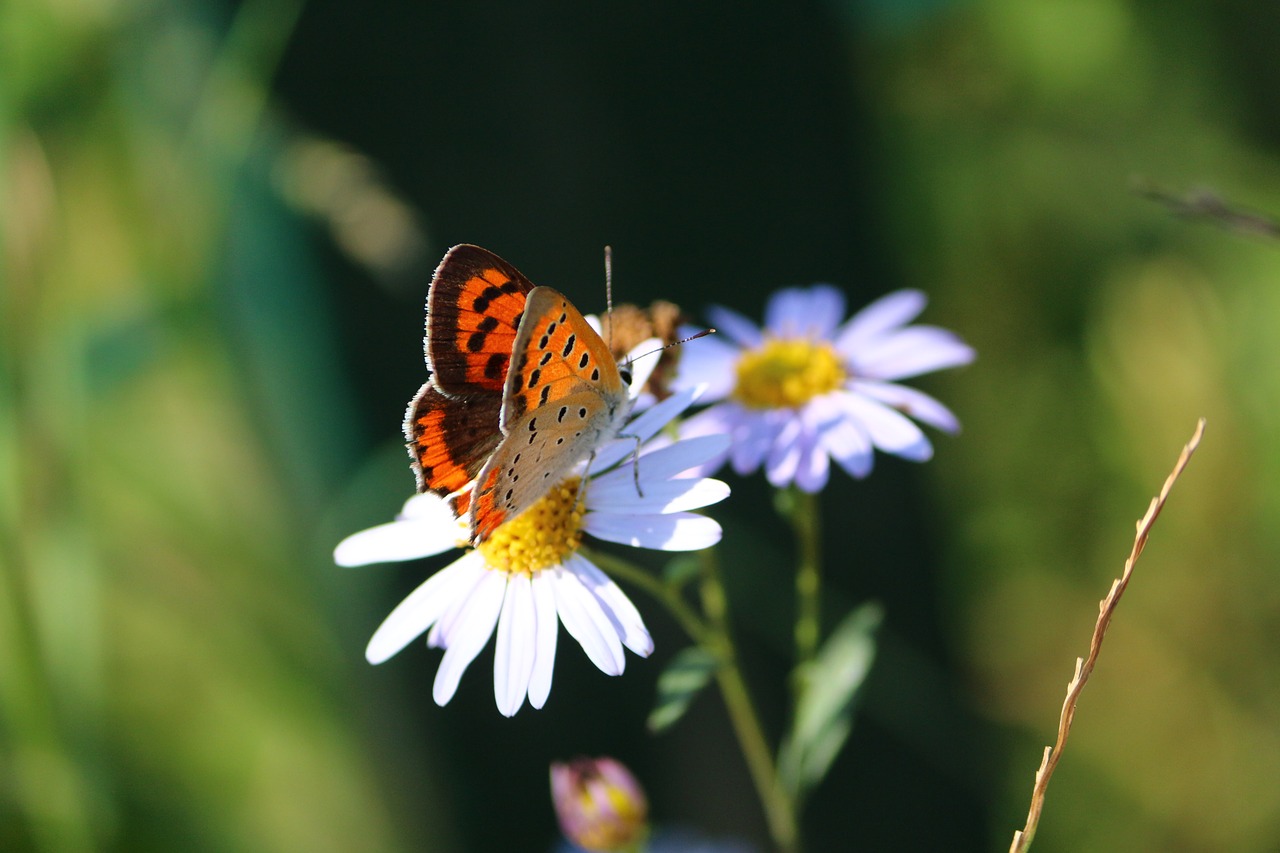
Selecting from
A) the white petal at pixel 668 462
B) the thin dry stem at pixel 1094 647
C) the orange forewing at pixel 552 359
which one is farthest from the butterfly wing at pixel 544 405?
the thin dry stem at pixel 1094 647

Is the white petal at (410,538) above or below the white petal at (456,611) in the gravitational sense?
above

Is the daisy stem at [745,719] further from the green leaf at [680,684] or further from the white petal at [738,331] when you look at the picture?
the white petal at [738,331]

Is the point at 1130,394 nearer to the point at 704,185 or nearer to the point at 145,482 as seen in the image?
the point at 704,185

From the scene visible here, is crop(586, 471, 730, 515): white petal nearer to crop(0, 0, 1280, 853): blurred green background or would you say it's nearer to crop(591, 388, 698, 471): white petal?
crop(591, 388, 698, 471): white petal

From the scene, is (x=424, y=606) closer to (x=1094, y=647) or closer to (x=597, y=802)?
(x=597, y=802)

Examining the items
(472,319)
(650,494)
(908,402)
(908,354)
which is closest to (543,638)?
(650,494)

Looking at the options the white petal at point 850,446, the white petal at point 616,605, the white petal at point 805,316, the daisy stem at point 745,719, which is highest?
the white petal at point 805,316
